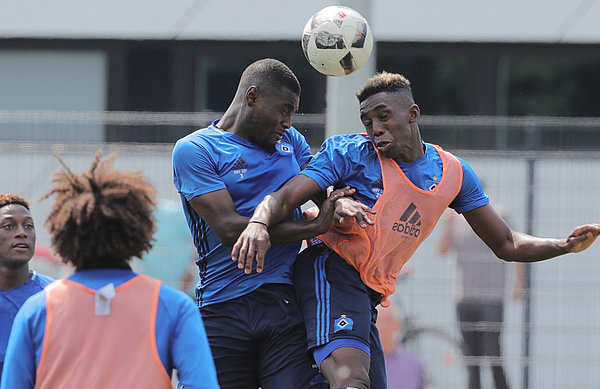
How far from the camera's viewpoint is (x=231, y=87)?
1334cm

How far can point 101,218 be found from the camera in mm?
3689

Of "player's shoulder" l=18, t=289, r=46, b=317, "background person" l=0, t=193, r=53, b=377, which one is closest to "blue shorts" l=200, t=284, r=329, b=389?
"player's shoulder" l=18, t=289, r=46, b=317

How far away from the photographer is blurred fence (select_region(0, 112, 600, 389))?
903 cm

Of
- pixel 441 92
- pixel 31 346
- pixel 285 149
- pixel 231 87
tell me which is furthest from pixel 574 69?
pixel 31 346

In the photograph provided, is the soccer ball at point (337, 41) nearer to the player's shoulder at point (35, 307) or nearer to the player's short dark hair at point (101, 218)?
the player's short dark hair at point (101, 218)

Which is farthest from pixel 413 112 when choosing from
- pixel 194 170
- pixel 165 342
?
pixel 165 342

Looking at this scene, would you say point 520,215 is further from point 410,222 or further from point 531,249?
point 410,222

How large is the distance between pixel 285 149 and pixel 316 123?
390 centimetres

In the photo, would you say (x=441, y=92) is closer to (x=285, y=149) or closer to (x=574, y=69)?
(x=574, y=69)

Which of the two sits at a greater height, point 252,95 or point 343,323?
point 252,95

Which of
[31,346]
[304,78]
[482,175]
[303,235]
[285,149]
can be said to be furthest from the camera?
[304,78]

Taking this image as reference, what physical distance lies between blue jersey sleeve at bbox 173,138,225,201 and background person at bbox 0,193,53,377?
1486 mm

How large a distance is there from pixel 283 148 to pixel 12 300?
6.36 feet

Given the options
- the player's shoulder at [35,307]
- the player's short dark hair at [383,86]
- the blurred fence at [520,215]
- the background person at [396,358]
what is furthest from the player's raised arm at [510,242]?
the blurred fence at [520,215]
